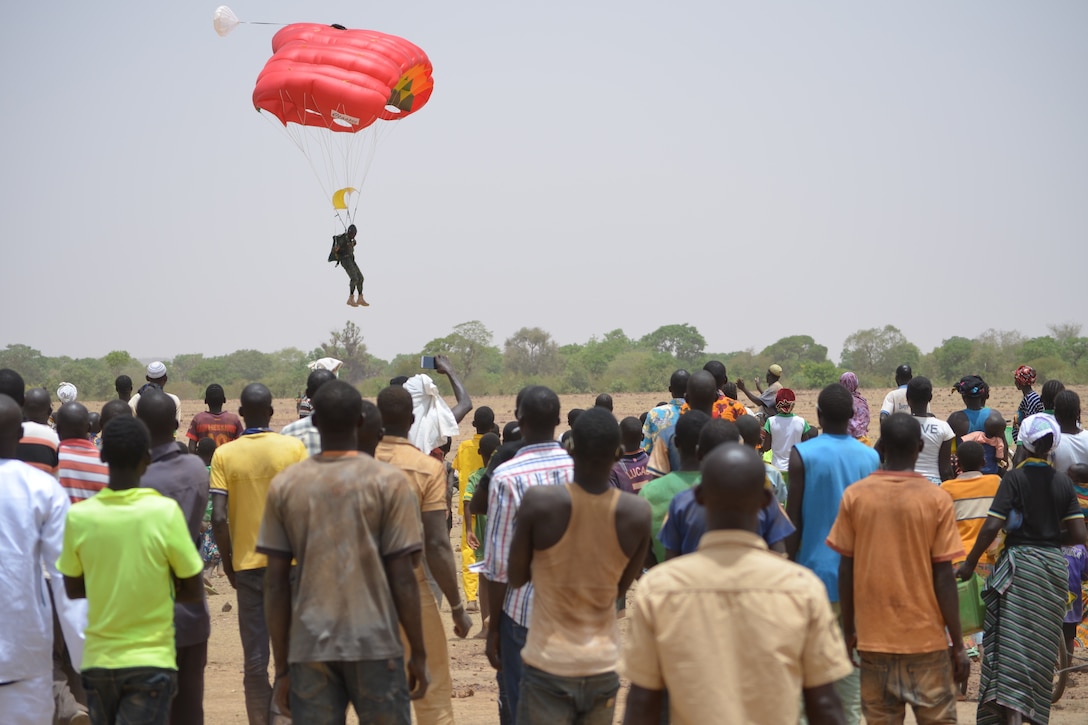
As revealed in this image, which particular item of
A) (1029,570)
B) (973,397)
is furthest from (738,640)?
(973,397)

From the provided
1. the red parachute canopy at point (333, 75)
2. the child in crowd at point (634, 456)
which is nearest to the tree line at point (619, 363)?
the red parachute canopy at point (333, 75)

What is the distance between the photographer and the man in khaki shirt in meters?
3.22

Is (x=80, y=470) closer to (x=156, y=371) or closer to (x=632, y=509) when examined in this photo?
(x=632, y=509)

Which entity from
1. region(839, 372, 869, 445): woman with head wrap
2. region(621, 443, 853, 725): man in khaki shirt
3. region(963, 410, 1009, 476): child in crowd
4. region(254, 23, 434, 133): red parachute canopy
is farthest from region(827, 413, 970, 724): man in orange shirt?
region(254, 23, 434, 133): red parachute canopy

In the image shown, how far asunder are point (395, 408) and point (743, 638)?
2896 mm

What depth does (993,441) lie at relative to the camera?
9625 mm

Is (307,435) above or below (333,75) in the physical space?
below

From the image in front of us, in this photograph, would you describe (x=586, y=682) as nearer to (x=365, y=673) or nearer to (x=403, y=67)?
(x=365, y=673)

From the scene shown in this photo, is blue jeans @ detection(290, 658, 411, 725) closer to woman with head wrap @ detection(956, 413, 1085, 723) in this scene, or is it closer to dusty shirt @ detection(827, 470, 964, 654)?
dusty shirt @ detection(827, 470, 964, 654)

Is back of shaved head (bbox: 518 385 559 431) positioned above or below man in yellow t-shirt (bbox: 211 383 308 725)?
above

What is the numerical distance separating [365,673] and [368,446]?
1.38 m

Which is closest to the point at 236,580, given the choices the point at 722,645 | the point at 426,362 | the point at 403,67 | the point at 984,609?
the point at 426,362

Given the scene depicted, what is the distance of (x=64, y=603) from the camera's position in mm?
5355

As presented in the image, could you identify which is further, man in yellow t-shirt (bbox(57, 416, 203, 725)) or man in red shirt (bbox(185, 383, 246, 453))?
man in red shirt (bbox(185, 383, 246, 453))
